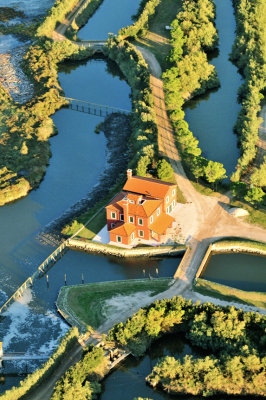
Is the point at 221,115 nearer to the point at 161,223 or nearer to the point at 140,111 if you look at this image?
the point at 140,111

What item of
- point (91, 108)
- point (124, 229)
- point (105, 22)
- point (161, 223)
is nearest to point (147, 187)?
point (161, 223)

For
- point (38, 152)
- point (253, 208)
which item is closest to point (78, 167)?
point (38, 152)

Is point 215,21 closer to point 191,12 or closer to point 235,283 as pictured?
point 191,12

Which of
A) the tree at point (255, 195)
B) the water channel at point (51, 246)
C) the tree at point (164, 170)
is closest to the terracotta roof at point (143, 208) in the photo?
the water channel at point (51, 246)

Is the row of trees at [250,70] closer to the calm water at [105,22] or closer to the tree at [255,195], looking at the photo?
the tree at [255,195]

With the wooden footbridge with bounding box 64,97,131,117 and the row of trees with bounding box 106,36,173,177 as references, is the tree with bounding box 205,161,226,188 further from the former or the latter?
the wooden footbridge with bounding box 64,97,131,117

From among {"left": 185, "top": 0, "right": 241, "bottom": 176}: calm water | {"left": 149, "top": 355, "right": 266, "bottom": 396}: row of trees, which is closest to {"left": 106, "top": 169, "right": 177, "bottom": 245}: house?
{"left": 185, "top": 0, "right": 241, "bottom": 176}: calm water
